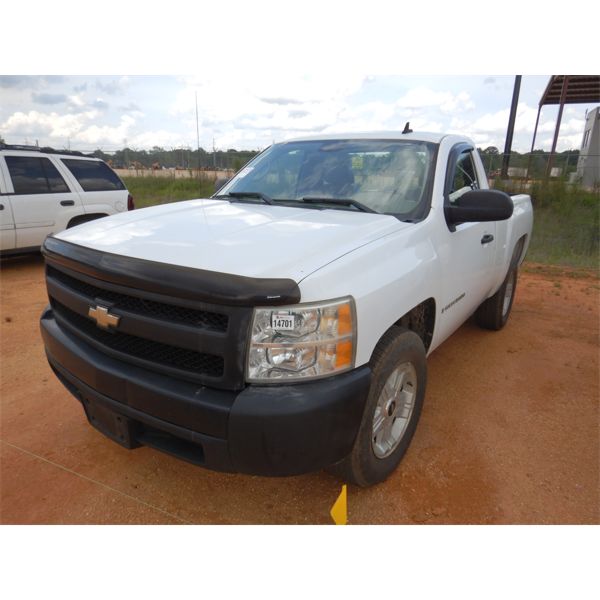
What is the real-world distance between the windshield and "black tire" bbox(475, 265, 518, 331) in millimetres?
2233

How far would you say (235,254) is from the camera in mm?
2059

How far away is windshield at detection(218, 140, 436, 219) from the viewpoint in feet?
9.75

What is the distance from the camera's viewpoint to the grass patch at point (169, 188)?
1864 centimetres

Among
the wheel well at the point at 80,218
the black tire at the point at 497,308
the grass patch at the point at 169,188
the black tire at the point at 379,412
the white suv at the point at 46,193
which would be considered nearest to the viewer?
the black tire at the point at 379,412

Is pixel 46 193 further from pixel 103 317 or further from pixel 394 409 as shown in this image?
pixel 394 409

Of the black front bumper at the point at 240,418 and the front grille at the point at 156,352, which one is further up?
the front grille at the point at 156,352

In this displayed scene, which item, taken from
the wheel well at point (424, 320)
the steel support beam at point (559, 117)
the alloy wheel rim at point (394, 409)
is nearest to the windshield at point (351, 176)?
the wheel well at point (424, 320)

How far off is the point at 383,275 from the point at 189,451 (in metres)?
1.20

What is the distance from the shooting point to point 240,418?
5.92 ft

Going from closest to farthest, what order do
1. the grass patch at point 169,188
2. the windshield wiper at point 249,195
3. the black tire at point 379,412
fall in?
the black tire at point 379,412
the windshield wiper at point 249,195
the grass patch at point 169,188

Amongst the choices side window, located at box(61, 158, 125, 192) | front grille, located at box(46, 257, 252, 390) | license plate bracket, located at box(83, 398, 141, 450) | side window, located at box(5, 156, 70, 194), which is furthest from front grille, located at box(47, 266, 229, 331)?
side window, located at box(61, 158, 125, 192)

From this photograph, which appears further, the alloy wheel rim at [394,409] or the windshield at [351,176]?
the windshield at [351,176]

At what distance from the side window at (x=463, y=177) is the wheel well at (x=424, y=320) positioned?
805 mm

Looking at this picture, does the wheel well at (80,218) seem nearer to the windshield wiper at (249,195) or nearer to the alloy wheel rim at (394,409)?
the windshield wiper at (249,195)
